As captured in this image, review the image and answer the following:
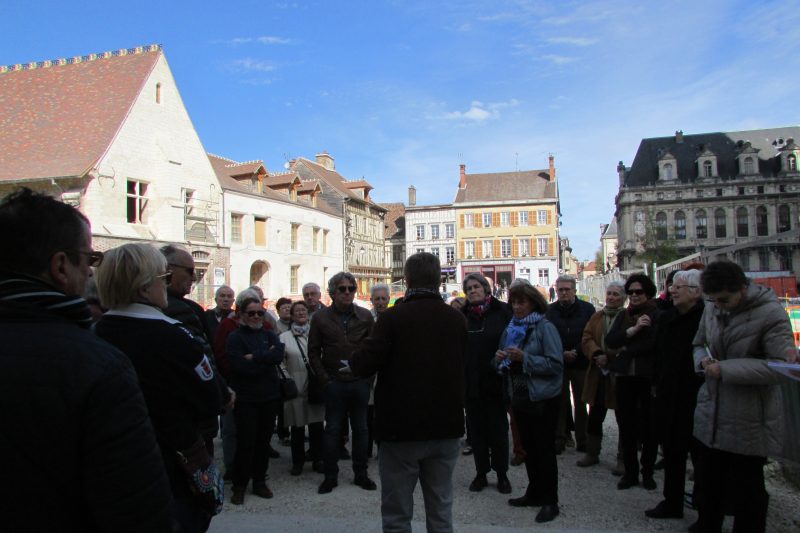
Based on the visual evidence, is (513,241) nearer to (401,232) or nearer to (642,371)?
(401,232)

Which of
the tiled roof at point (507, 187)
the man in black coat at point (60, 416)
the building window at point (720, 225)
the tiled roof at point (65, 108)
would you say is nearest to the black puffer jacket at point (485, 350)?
the man in black coat at point (60, 416)

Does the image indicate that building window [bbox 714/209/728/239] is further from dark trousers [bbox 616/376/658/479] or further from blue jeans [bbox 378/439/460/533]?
blue jeans [bbox 378/439/460/533]

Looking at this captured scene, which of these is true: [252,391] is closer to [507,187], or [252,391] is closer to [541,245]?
[541,245]

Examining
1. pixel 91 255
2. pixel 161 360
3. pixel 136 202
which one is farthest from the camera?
pixel 136 202

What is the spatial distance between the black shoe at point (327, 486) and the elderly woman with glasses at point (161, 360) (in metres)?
2.88

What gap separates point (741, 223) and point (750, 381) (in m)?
64.1

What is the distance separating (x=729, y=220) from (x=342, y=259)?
44.1m

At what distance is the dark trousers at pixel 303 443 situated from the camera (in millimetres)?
5863

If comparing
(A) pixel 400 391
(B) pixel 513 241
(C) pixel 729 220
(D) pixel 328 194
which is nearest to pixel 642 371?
(A) pixel 400 391

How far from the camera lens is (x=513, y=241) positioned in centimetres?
5672

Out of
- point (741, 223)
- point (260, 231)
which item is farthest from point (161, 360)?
point (741, 223)

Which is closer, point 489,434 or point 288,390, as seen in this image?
point 489,434

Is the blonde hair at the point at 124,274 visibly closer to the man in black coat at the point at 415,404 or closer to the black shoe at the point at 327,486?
the man in black coat at the point at 415,404

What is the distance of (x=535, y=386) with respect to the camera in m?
4.47
